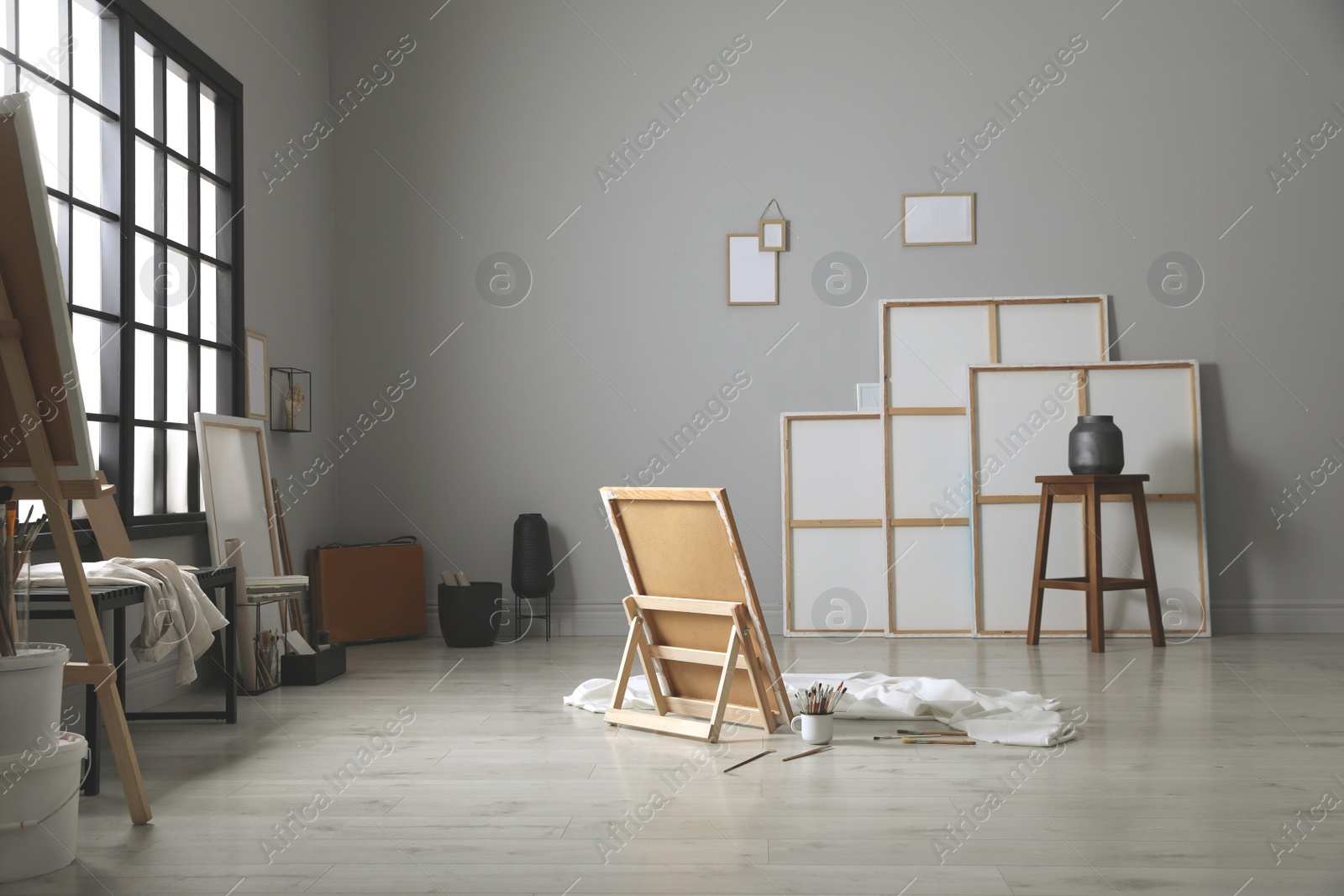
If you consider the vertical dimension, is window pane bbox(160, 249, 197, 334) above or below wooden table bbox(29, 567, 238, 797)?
above

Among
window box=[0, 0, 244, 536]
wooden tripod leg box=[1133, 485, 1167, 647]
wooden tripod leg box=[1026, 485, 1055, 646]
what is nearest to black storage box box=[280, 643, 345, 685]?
window box=[0, 0, 244, 536]

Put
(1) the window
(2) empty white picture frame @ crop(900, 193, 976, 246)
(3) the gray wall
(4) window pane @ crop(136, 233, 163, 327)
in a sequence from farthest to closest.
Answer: (2) empty white picture frame @ crop(900, 193, 976, 246) → (3) the gray wall → (4) window pane @ crop(136, 233, 163, 327) → (1) the window

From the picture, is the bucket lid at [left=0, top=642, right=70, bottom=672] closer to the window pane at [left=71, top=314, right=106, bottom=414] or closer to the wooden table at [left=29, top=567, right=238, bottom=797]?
the wooden table at [left=29, top=567, right=238, bottom=797]

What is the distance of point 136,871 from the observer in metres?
2.30

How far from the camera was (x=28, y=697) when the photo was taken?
235 cm

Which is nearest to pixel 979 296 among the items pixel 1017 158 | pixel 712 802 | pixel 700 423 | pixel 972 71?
pixel 1017 158

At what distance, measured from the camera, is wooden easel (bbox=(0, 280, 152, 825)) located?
2420mm

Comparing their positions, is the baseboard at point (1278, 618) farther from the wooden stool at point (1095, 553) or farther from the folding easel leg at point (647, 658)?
the folding easel leg at point (647, 658)

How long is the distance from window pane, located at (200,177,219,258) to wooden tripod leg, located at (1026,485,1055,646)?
13.9ft

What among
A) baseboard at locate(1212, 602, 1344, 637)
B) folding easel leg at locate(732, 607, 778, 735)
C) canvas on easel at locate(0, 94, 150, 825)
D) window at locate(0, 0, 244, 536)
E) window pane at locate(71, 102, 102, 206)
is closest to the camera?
canvas on easel at locate(0, 94, 150, 825)

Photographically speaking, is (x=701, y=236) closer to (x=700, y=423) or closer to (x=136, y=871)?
(x=700, y=423)

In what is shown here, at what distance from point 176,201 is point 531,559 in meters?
2.51

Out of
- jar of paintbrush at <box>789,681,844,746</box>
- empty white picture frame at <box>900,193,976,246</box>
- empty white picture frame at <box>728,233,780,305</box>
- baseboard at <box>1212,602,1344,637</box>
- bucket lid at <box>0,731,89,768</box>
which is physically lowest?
baseboard at <box>1212,602,1344,637</box>

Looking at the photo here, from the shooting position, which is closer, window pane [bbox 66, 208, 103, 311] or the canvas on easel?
the canvas on easel
